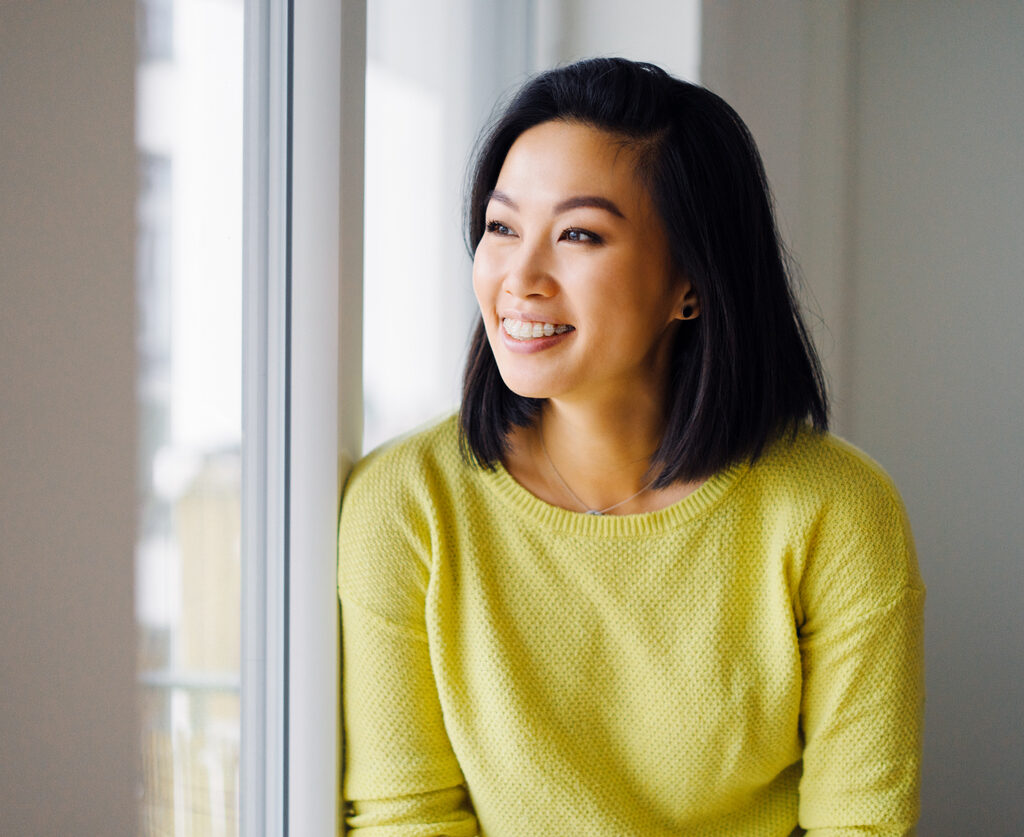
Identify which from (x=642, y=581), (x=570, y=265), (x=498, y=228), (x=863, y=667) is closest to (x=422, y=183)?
(x=498, y=228)

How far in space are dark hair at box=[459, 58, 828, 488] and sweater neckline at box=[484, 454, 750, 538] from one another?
3 cm

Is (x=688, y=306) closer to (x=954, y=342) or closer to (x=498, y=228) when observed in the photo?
(x=498, y=228)

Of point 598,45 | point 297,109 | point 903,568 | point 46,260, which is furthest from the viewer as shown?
point 598,45

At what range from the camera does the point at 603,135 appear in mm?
1054

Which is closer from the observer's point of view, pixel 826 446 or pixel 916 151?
pixel 826 446

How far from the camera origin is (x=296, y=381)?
105 centimetres

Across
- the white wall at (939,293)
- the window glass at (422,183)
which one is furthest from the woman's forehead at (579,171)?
the white wall at (939,293)

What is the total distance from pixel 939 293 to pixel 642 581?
45.5 inches

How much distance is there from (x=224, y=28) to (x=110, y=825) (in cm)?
69

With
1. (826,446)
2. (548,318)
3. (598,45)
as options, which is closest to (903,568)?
(826,446)

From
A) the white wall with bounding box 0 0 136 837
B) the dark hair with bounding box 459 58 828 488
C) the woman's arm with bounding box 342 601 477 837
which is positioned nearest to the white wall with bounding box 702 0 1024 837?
the dark hair with bounding box 459 58 828 488

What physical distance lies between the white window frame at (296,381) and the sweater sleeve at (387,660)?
2cm

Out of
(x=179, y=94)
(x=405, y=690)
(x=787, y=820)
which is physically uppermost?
(x=179, y=94)

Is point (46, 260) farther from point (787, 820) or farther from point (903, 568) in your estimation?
point (787, 820)
